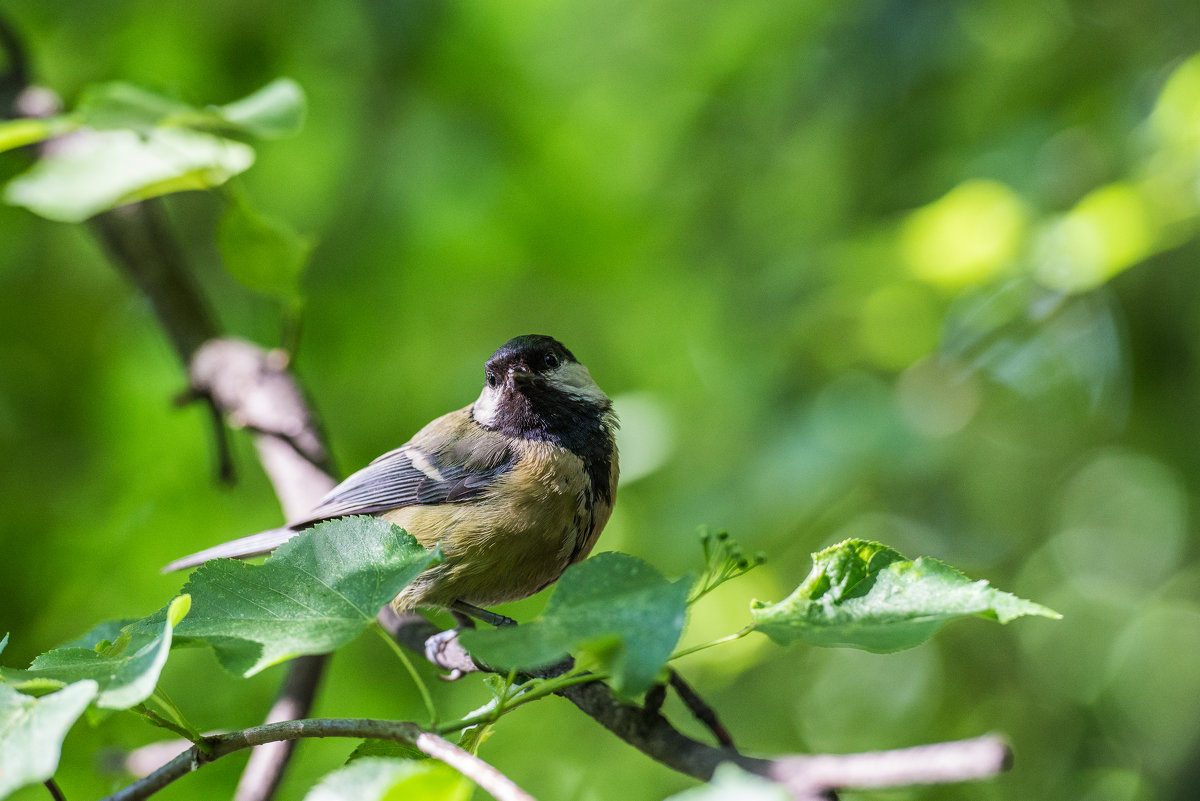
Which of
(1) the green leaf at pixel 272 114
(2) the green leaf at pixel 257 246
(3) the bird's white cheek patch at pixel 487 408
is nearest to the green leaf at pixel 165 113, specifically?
(1) the green leaf at pixel 272 114

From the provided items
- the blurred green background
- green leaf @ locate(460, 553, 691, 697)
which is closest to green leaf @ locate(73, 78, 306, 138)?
green leaf @ locate(460, 553, 691, 697)

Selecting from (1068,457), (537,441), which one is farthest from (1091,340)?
(537,441)

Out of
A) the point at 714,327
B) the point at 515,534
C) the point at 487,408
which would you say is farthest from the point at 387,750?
the point at 714,327

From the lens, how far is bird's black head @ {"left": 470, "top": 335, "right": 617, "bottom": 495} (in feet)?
7.78

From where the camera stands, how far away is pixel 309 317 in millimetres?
3988

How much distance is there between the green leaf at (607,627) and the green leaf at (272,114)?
4.55 ft

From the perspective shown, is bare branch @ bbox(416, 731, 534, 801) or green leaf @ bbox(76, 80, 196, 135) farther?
green leaf @ bbox(76, 80, 196, 135)

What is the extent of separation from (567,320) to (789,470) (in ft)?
5.41

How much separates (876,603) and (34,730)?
2.88ft

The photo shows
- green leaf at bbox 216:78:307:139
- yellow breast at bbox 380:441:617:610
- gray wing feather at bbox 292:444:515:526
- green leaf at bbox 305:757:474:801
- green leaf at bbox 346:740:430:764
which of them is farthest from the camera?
gray wing feather at bbox 292:444:515:526

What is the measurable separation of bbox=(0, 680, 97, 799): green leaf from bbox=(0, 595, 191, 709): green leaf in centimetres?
3

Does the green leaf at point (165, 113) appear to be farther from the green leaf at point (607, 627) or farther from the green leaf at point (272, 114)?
the green leaf at point (607, 627)

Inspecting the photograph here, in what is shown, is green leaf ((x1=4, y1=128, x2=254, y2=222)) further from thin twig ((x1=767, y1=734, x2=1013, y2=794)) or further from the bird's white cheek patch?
thin twig ((x1=767, y1=734, x2=1013, y2=794))

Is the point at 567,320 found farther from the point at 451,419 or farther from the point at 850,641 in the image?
the point at 850,641
